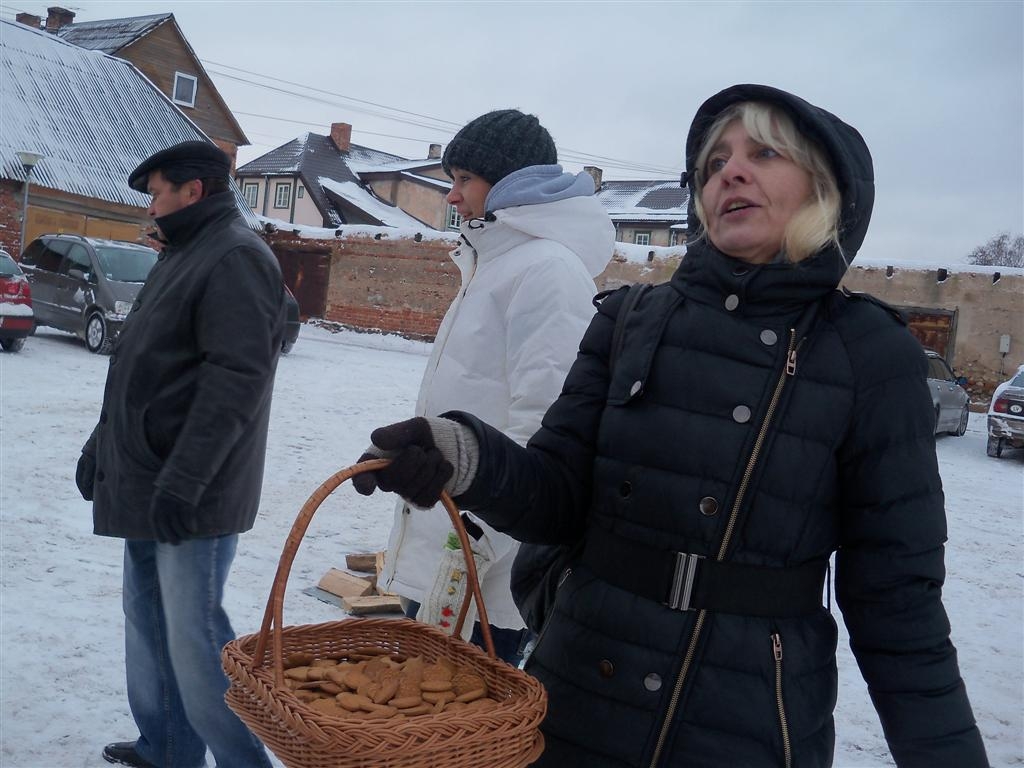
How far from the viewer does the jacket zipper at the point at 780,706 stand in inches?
57.6

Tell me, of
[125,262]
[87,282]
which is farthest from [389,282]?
[87,282]

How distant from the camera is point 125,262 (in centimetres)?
1288

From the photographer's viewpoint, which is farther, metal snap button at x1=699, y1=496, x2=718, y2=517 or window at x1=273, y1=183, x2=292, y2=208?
window at x1=273, y1=183, x2=292, y2=208

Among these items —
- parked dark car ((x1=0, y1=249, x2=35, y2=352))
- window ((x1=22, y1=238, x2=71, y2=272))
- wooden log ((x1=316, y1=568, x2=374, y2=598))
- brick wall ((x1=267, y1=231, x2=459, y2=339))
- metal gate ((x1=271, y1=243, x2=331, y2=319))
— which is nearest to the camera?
wooden log ((x1=316, y1=568, x2=374, y2=598))

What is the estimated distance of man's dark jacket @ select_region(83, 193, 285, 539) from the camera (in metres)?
2.61

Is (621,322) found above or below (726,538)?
above

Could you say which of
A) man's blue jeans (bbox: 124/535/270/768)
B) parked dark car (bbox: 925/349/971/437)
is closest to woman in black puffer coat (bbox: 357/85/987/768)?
man's blue jeans (bbox: 124/535/270/768)

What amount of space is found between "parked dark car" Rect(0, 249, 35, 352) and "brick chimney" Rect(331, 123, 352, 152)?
99.6ft

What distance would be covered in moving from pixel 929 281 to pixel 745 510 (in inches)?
726

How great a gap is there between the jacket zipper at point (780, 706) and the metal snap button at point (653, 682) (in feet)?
0.62

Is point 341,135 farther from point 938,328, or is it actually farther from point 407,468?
point 407,468

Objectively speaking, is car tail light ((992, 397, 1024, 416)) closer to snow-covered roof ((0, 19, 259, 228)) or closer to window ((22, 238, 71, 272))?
window ((22, 238, 71, 272))

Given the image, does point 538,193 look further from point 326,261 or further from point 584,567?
point 326,261

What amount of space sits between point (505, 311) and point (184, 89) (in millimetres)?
32512
